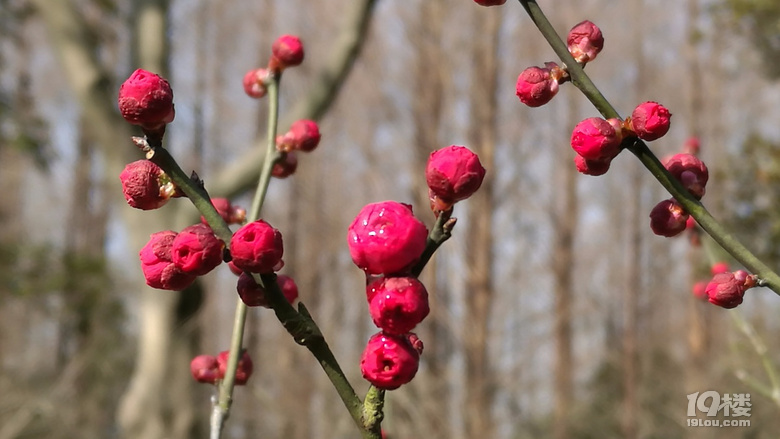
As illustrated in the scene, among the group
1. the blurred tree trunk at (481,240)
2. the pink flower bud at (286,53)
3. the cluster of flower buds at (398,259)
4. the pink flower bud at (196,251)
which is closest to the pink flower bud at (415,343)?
the cluster of flower buds at (398,259)

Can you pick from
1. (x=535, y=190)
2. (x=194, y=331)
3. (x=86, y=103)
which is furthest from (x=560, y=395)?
(x=86, y=103)

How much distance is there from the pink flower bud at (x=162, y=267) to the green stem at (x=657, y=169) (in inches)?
11.8

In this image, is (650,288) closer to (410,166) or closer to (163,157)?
(410,166)

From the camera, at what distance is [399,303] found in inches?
16.6

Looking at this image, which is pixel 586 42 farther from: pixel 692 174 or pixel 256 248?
pixel 256 248

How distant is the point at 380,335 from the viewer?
451mm

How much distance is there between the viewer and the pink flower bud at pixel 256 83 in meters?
0.86

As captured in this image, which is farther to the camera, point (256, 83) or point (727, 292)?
point (256, 83)

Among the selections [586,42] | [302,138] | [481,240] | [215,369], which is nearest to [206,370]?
[215,369]

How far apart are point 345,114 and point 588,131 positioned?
26.9 feet

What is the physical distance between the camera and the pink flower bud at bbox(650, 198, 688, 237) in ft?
1.81

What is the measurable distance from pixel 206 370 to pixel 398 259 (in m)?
0.37

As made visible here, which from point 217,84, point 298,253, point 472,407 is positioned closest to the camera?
point 472,407

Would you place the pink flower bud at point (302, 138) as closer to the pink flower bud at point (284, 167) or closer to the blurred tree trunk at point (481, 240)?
the pink flower bud at point (284, 167)
